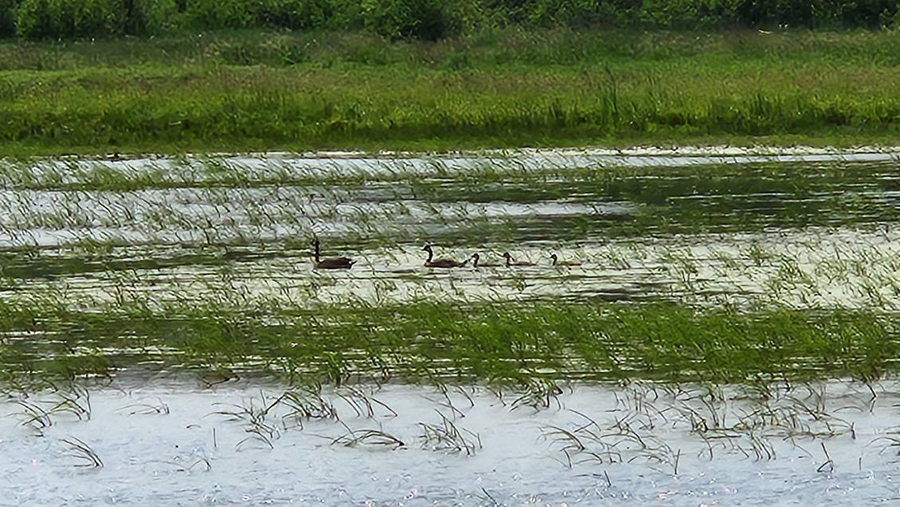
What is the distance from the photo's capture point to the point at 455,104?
24.0m

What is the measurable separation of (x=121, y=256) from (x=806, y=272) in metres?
5.51

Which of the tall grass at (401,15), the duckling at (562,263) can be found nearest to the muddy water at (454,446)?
the duckling at (562,263)

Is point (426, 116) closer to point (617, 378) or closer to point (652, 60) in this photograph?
point (652, 60)

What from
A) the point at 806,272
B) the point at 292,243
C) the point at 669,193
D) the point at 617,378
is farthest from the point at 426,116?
the point at 617,378

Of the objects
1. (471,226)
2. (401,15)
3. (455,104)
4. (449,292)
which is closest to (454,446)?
(449,292)

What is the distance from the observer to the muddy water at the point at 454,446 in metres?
7.62

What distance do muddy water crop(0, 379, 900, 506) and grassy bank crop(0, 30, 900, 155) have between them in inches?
544

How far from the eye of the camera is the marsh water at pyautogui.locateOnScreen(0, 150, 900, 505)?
784cm

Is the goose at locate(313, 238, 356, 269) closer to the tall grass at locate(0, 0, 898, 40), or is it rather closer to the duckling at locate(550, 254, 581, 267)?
the duckling at locate(550, 254, 581, 267)

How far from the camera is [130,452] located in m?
8.33

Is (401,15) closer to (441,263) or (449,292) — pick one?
(441,263)

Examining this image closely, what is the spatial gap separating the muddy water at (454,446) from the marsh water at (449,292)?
0.7 inches

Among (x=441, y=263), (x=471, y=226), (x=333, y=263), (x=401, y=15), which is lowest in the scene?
(x=401, y=15)

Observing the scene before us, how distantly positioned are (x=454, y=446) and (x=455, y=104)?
15993 mm
